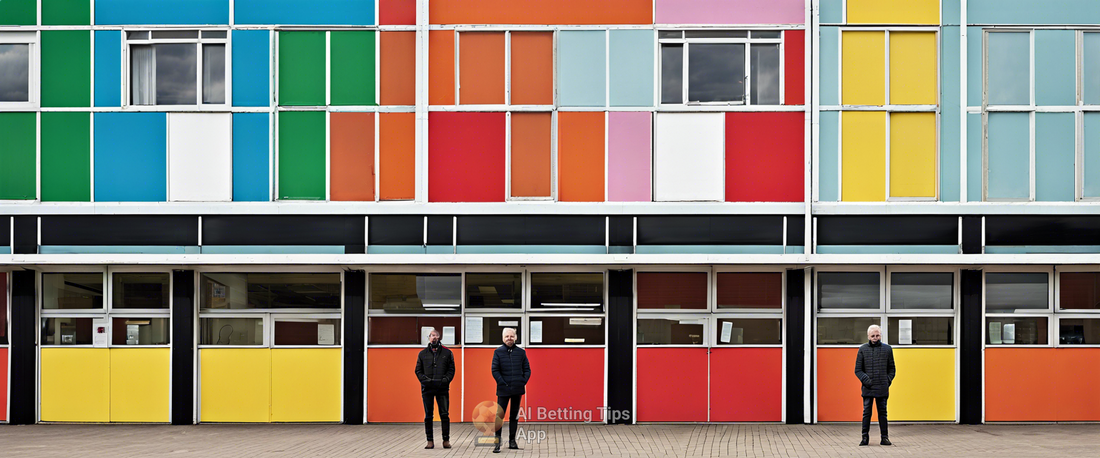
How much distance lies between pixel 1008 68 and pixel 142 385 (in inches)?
570

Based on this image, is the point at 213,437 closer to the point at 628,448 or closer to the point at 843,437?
the point at 628,448

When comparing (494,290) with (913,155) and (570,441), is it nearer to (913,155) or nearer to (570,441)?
(570,441)

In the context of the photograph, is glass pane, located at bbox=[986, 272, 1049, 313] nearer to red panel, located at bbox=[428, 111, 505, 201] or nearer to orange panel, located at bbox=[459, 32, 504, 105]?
red panel, located at bbox=[428, 111, 505, 201]

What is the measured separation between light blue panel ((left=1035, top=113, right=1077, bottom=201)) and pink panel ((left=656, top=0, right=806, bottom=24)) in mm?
4246

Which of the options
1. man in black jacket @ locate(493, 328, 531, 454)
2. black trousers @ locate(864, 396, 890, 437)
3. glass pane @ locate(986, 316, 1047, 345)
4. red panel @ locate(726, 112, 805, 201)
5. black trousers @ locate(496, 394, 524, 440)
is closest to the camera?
man in black jacket @ locate(493, 328, 531, 454)

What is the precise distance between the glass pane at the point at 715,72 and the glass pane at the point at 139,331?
911 cm

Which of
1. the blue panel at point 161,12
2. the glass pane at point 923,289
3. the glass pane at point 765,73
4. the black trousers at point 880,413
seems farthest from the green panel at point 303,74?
the glass pane at point 923,289

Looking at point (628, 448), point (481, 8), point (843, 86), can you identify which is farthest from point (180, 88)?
point (843, 86)

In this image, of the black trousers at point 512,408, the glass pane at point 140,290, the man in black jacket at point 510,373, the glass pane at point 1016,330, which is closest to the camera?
the man in black jacket at point 510,373

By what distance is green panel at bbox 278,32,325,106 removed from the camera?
600 inches

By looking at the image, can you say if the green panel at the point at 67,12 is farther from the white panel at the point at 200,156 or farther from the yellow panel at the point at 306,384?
the yellow panel at the point at 306,384

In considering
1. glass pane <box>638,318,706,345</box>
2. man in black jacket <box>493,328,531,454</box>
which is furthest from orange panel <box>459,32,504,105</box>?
A: man in black jacket <box>493,328,531,454</box>

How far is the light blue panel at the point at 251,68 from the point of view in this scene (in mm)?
15227

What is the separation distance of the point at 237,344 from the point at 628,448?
6.57m
